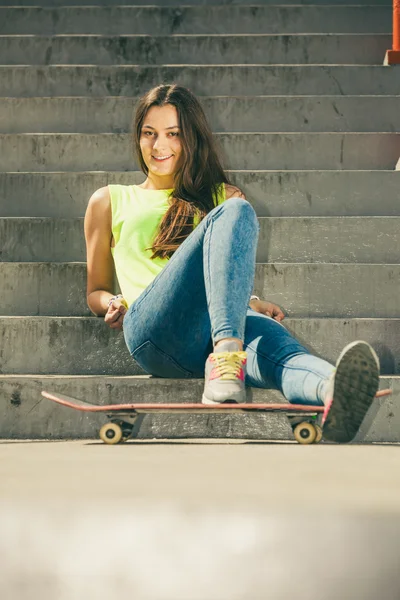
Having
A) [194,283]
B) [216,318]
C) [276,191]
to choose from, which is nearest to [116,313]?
[194,283]

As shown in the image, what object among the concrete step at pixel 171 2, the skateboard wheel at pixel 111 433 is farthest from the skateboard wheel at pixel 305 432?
the concrete step at pixel 171 2

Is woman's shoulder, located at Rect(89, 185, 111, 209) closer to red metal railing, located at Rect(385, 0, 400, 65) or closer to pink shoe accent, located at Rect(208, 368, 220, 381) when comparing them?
pink shoe accent, located at Rect(208, 368, 220, 381)

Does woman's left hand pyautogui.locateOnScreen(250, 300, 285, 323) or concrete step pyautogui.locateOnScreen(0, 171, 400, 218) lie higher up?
concrete step pyautogui.locateOnScreen(0, 171, 400, 218)

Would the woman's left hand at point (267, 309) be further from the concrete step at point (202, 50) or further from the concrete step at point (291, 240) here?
the concrete step at point (202, 50)

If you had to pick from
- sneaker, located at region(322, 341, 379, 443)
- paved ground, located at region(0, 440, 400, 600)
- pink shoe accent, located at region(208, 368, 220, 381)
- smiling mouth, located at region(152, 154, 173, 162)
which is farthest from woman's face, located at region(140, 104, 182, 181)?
paved ground, located at region(0, 440, 400, 600)

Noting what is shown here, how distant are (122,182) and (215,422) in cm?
149

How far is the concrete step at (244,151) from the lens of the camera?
5.12m

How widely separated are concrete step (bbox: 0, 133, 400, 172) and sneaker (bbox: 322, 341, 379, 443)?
2460mm

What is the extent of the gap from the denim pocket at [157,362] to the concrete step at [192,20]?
356 centimetres

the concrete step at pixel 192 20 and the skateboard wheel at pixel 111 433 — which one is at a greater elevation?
the concrete step at pixel 192 20

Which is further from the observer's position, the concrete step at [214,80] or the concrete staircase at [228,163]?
the concrete step at [214,80]

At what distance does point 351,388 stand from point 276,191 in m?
2.07

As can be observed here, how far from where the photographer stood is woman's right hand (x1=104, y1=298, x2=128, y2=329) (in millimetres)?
3652

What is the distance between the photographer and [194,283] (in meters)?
3.32
